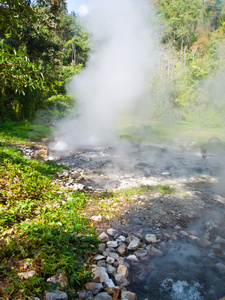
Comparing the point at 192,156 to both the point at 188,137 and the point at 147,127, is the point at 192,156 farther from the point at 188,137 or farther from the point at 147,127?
the point at 147,127

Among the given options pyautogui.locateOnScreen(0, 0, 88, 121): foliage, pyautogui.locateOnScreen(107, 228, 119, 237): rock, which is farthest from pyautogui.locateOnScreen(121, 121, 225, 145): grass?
pyautogui.locateOnScreen(107, 228, 119, 237): rock

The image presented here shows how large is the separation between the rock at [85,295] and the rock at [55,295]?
134 mm

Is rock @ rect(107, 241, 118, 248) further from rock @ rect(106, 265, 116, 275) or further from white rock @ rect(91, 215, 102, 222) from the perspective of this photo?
white rock @ rect(91, 215, 102, 222)

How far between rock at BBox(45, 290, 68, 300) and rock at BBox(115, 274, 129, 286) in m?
0.52

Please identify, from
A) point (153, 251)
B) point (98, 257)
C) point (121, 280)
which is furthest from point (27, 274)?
point (153, 251)

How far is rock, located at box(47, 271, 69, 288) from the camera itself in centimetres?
172

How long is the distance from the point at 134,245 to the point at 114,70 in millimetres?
12536

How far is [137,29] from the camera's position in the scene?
12.9m

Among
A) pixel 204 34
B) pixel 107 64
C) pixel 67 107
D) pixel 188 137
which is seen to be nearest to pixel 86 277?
pixel 188 137

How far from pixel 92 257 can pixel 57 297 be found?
0.61m

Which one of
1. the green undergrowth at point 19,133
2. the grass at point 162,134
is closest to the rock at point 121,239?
the green undergrowth at point 19,133

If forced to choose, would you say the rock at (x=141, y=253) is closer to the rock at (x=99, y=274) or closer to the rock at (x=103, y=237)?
the rock at (x=103, y=237)

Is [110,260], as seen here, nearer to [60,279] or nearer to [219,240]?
[60,279]

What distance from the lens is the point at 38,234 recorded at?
85.9 inches
